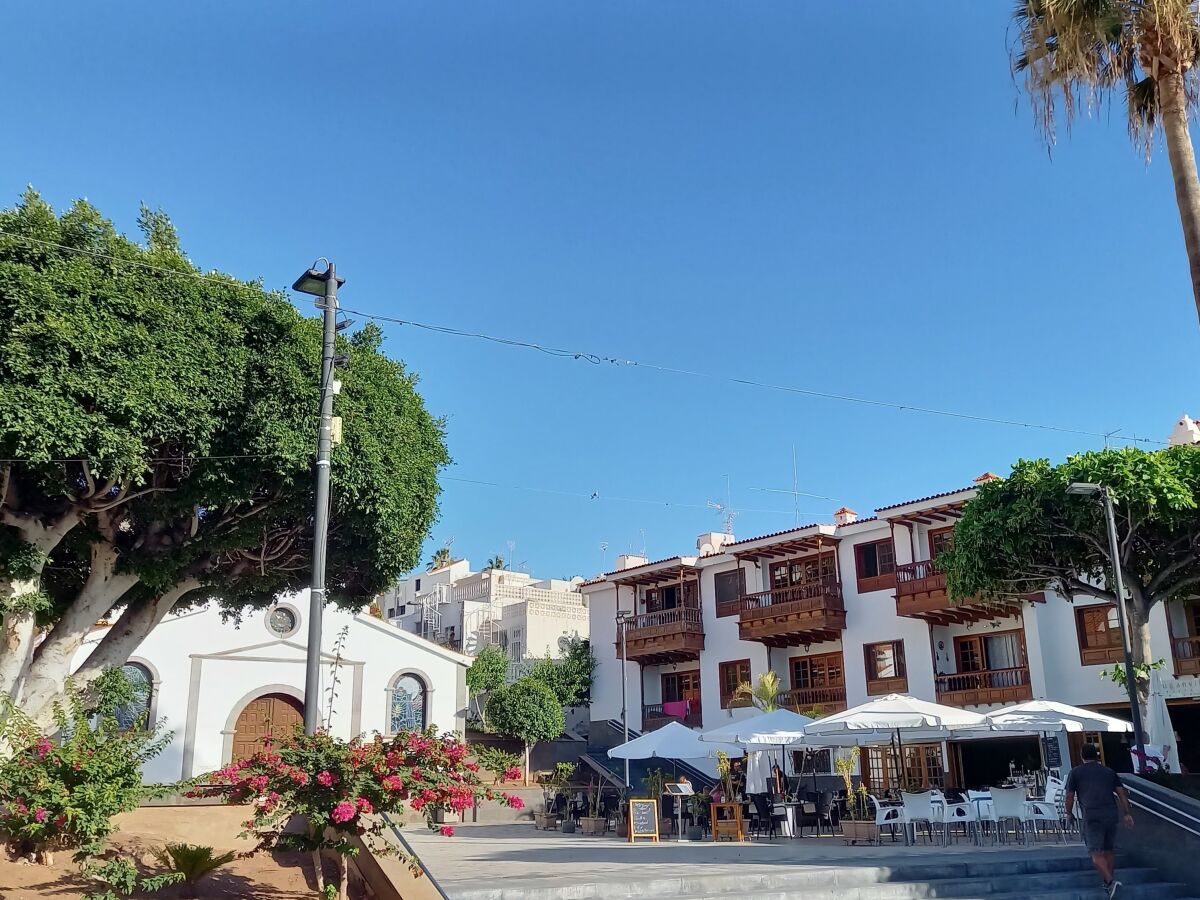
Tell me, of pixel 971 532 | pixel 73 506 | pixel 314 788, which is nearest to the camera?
pixel 314 788

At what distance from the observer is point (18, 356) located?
40.4 ft

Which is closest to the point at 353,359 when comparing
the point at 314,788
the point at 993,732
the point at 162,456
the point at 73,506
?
the point at 162,456

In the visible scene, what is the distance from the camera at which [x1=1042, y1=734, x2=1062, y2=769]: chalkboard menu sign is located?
27.4 meters

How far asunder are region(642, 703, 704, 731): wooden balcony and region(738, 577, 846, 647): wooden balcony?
3.87m

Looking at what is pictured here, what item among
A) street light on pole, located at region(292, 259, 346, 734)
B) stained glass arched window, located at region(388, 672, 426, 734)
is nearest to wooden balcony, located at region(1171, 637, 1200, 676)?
stained glass arched window, located at region(388, 672, 426, 734)

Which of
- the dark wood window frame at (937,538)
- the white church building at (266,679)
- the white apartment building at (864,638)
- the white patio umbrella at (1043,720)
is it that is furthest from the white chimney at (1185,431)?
the white church building at (266,679)

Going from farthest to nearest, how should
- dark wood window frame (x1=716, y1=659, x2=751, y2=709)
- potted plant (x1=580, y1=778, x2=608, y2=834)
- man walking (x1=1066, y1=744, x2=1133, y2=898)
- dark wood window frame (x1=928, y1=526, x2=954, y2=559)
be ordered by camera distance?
1. dark wood window frame (x1=716, y1=659, x2=751, y2=709)
2. dark wood window frame (x1=928, y1=526, x2=954, y2=559)
3. potted plant (x1=580, y1=778, x2=608, y2=834)
4. man walking (x1=1066, y1=744, x2=1133, y2=898)

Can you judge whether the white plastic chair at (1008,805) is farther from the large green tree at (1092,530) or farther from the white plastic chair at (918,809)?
the large green tree at (1092,530)

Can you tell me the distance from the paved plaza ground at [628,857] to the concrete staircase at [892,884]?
8.9 inches

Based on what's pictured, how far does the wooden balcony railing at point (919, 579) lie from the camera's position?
97.5ft

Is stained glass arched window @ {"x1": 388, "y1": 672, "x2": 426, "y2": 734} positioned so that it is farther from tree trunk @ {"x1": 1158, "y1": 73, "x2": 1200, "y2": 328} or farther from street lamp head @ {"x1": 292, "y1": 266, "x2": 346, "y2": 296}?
tree trunk @ {"x1": 1158, "y1": 73, "x2": 1200, "y2": 328}

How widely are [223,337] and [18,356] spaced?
2.70m

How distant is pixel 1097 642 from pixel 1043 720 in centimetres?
1057

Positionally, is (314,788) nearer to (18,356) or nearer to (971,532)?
(18,356)
